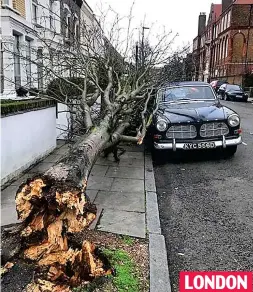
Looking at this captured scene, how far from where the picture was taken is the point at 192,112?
8102 millimetres

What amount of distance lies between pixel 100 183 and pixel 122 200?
0.98m

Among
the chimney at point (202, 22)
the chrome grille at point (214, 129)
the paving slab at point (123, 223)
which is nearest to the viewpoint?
the paving slab at point (123, 223)

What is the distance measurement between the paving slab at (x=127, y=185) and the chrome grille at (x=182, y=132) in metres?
1.85

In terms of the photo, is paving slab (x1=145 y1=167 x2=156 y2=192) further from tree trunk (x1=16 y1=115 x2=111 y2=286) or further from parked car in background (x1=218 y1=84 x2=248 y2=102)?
parked car in background (x1=218 y1=84 x2=248 y2=102)

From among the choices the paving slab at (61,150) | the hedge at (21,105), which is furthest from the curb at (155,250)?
the paving slab at (61,150)

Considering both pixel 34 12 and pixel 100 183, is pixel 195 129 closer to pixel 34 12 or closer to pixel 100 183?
pixel 100 183

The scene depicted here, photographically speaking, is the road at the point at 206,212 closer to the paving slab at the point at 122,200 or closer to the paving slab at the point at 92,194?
the paving slab at the point at 122,200

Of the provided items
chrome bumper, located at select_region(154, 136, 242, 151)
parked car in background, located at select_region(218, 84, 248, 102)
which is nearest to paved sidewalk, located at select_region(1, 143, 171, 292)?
chrome bumper, located at select_region(154, 136, 242, 151)

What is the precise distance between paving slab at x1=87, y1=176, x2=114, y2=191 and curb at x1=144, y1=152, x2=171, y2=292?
70 centimetres

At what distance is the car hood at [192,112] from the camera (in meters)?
7.86

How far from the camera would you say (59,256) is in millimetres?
3006

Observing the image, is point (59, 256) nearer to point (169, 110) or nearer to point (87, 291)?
point (87, 291)

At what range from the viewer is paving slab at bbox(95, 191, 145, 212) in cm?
495

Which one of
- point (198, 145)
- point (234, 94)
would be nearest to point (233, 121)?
point (198, 145)
